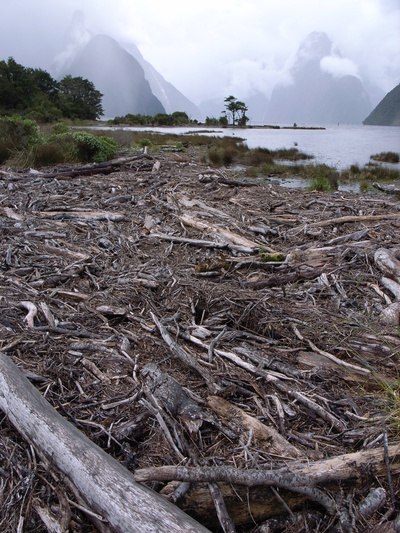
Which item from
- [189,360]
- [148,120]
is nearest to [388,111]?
[148,120]

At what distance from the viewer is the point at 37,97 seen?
46.8 metres

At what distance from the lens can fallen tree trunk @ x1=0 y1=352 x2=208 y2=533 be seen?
56.1 inches

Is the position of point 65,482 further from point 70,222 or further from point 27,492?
point 70,222

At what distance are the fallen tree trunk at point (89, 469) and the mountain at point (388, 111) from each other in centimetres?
18950

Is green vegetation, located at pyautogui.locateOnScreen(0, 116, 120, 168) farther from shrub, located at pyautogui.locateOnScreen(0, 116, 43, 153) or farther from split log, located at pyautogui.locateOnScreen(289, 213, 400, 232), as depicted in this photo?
split log, located at pyautogui.locateOnScreen(289, 213, 400, 232)

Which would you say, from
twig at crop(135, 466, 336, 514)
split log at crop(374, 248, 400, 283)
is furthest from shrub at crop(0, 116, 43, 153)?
twig at crop(135, 466, 336, 514)

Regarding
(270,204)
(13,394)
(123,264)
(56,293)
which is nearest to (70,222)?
(123,264)

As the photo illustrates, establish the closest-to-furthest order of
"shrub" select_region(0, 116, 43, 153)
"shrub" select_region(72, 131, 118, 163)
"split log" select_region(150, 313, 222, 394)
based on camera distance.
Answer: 1. "split log" select_region(150, 313, 222, 394)
2. "shrub" select_region(0, 116, 43, 153)
3. "shrub" select_region(72, 131, 118, 163)

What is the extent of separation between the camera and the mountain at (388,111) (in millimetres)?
170450

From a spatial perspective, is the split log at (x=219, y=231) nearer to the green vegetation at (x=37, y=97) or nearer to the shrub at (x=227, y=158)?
the shrub at (x=227, y=158)

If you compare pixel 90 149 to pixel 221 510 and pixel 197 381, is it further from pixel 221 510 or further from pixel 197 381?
pixel 221 510

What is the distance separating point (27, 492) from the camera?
1.62 meters

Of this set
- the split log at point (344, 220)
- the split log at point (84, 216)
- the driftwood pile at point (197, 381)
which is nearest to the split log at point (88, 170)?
the split log at point (84, 216)

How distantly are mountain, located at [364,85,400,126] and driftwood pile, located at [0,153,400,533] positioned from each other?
187 metres
